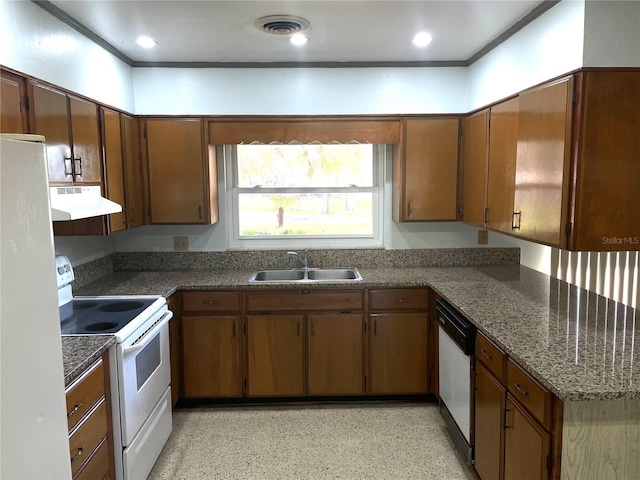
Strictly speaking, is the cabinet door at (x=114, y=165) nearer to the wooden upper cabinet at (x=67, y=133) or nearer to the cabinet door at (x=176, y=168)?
the wooden upper cabinet at (x=67, y=133)

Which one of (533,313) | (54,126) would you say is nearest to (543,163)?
(533,313)

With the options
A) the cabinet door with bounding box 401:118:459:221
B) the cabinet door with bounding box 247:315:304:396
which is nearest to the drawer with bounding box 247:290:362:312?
the cabinet door with bounding box 247:315:304:396

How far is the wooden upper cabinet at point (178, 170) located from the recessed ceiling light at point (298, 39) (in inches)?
36.1

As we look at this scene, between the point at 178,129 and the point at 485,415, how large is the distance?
107 inches

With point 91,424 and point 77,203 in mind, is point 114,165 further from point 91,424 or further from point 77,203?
point 91,424

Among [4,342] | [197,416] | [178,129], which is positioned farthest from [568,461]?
[178,129]

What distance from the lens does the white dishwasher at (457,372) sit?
7.70 ft

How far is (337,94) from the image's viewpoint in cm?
344

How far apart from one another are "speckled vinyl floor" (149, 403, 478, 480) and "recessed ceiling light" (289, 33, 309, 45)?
8.17 ft

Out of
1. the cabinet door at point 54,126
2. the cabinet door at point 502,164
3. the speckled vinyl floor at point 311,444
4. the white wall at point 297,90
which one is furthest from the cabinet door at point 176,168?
the cabinet door at point 502,164

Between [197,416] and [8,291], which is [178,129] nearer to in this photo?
[197,416]

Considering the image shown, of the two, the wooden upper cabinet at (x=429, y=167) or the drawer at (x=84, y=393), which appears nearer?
the drawer at (x=84, y=393)

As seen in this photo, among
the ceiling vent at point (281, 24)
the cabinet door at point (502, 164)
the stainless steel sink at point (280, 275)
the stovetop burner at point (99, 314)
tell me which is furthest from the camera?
the stainless steel sink at point (280, 275)

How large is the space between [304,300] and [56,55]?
2.05m
